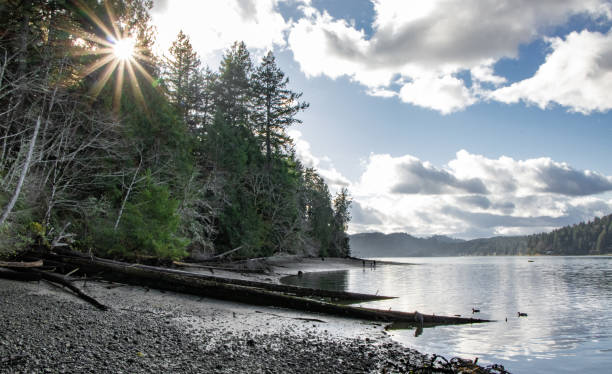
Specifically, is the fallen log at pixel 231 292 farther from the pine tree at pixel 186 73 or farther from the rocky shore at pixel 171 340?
the pine tree at pixel 186 73

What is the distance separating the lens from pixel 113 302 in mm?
9578

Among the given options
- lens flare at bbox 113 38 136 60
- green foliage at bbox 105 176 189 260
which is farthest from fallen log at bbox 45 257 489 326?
lens flare at bbox 113 38 136 60

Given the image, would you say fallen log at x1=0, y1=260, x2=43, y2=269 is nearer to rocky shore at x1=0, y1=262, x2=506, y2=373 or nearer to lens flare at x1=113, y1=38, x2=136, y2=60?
rocky shore at x1=0, y1=262, x2=506, y2=373

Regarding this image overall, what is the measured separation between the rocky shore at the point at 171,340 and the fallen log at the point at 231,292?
0.54 meters

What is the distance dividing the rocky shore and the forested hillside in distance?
6.32m

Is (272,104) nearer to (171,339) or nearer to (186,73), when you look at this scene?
(186,73)

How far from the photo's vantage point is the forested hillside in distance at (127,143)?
15133mm

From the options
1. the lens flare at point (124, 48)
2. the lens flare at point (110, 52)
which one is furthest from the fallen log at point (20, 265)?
the lens flare at point (124, 48)

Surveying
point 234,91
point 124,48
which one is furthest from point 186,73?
point 124,48

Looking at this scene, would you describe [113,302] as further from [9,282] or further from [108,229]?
[108,229]

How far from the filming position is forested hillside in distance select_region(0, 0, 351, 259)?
49.6 feet

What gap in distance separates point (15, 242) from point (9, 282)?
2.68m

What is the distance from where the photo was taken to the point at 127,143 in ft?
75.5

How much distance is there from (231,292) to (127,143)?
51.6ft
